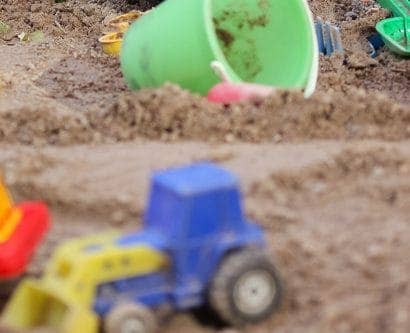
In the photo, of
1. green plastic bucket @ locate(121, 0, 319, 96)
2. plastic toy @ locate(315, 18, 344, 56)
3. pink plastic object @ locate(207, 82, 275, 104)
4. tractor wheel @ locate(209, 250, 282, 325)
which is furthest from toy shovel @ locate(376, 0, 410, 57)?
tractor wheel @ locate(209, 250, 282, 325)

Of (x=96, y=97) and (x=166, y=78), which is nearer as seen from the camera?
(x=166, y=78)

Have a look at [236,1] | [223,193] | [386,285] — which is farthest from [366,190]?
[236,1]

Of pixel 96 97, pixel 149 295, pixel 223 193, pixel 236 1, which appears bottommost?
pixel 96 97

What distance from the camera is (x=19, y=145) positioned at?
3994 millimetres

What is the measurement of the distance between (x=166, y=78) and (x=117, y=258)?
7.69ft

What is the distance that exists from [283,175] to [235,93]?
111 centimetres

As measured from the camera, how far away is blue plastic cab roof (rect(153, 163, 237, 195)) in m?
2.48

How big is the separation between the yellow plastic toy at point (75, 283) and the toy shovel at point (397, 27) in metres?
3.85

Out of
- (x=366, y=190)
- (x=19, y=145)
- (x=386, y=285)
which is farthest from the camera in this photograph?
(x=19, y=145)

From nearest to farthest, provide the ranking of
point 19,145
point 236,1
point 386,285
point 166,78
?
point 386,285
point 19,145
point 166,78
point 236,1

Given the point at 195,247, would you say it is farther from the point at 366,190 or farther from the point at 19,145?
the point at 19,145

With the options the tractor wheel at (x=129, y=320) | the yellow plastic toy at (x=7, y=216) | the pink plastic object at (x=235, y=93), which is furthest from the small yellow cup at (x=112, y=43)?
the tractor wheel at (x=129, y=320)

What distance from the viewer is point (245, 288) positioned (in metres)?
2.56

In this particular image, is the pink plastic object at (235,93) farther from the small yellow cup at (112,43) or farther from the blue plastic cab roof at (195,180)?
the small yellow cup at (112,43)
